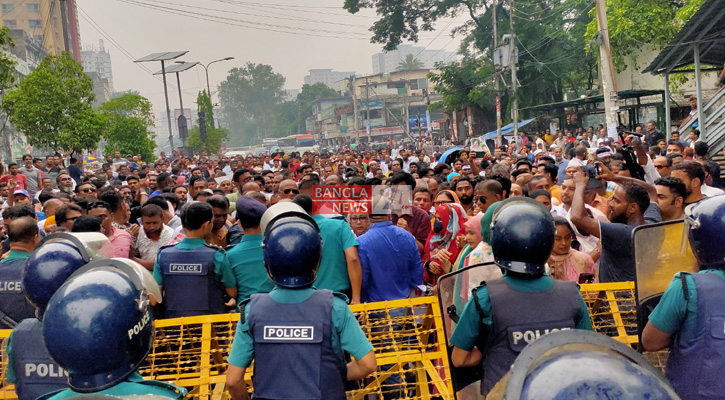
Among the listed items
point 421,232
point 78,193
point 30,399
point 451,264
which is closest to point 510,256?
point 30,399

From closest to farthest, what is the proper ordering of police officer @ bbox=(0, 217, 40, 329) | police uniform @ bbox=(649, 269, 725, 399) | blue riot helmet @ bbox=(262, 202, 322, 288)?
1. police uniform @ bbox=(649, 269, 725, 399)
2. blue riot helmet @ bbox=(262, 202, 322, 288)
3. police officer @ bbox=(0, 217, 40, 329)

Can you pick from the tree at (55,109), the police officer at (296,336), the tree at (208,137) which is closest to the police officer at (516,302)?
the police officer at (296,336)

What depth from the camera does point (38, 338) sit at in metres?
2.98

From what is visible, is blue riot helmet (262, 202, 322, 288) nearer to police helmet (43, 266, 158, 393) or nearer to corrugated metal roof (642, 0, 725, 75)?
police helmet (43, 266, 158, 393)

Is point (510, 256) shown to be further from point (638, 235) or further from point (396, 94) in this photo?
point (396, 94)

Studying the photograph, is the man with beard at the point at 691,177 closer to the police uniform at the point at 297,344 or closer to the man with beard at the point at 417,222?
the man with beard at the point at 417,222

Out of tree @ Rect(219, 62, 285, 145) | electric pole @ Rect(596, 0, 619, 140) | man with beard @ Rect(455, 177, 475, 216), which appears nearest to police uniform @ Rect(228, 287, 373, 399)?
man with beard @ Rect(455, 177, 475, 216)

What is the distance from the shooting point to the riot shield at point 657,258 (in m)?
3.02

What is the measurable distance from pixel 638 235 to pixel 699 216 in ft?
1.78

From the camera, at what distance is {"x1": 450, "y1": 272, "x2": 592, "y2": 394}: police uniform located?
2686 millimetres

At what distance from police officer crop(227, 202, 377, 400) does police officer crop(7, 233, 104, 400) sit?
0.87m

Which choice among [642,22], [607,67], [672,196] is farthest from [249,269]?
[642,22]

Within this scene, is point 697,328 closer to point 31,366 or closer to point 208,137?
point 31,366

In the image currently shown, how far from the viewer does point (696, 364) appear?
2.53 meters
